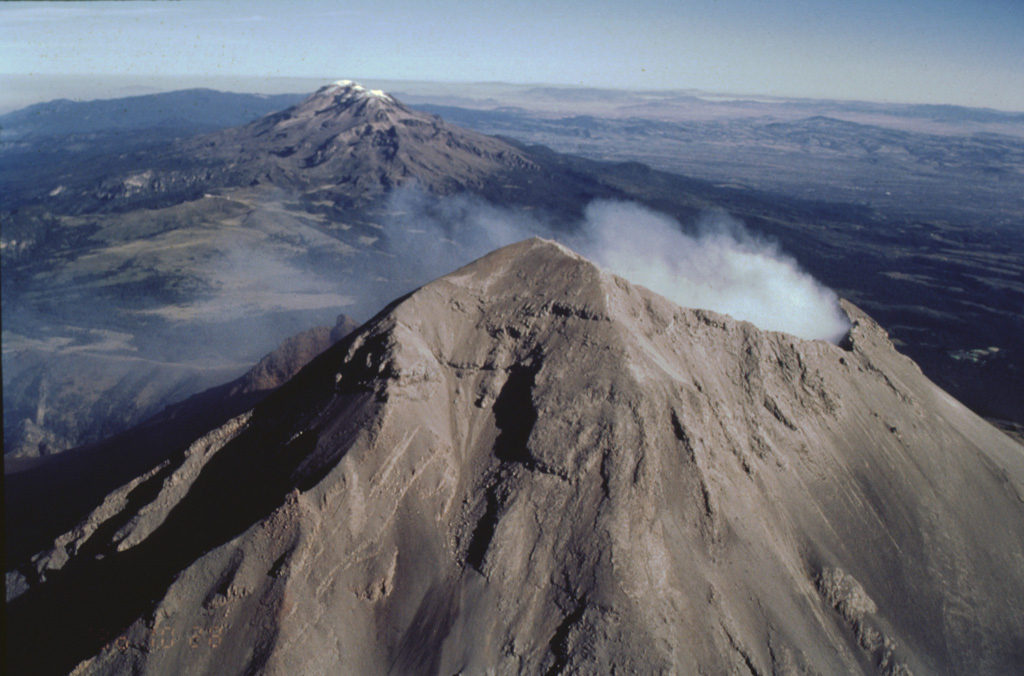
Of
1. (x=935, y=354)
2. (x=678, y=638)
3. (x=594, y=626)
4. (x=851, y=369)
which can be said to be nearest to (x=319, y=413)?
(x=594, y=626)

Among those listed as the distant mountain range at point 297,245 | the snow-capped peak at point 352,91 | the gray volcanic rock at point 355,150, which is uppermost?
the snow-capped peak at point 352,91

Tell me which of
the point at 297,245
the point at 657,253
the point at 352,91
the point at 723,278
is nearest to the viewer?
the point at 723,278

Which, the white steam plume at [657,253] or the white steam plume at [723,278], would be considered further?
the white steam plume at [657,253]

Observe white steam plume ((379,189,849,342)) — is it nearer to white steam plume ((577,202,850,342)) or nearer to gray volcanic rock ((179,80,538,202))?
white steam plume ((577,202,850,342))

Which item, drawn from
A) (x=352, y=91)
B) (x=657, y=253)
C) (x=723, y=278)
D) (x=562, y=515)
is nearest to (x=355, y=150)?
(x=352, y=91)

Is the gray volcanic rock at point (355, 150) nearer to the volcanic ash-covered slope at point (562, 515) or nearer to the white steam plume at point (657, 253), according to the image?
the white steam plume at point (657, 253)

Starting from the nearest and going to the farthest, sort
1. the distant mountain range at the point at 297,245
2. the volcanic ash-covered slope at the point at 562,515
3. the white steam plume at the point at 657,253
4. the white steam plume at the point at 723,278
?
the volcanic ash-covered slope at the point at 562,515 < the white steam plume at the point at 723,278 < the white steam plume at the point at 657,253 < the distant mountain range at the point at 297,245

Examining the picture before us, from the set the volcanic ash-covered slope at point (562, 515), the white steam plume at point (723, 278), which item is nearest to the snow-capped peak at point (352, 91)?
the white steam plume at point (723, 278)

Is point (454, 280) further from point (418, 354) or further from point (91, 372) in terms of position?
point (91, 372)

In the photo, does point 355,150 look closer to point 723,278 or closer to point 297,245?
point 297,245

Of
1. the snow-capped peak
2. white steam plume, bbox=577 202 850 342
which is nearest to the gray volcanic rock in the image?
the snow-capped peak
